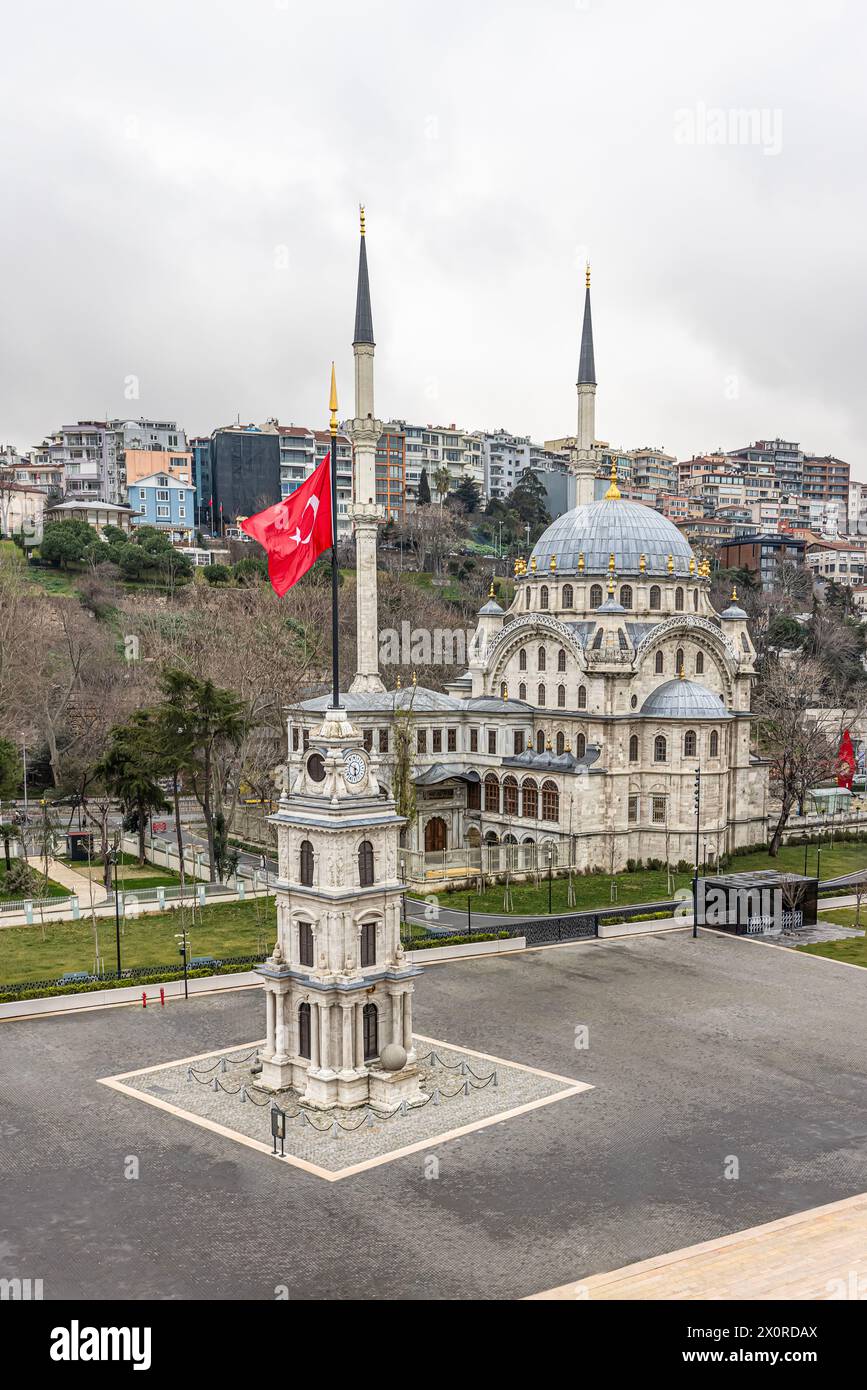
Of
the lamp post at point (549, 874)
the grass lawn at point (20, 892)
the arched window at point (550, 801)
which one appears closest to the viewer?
the lamp post at point (549, 874)

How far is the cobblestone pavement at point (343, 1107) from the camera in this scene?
25953 mm

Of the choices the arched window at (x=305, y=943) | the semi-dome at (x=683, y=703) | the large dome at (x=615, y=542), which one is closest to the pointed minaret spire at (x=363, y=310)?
the large dome at (x=615, y=542)

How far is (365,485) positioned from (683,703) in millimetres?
19794

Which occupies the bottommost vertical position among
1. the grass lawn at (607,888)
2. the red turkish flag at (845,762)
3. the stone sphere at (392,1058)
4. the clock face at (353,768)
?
the grass lawn at (607,888)

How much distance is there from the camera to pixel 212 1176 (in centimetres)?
2405

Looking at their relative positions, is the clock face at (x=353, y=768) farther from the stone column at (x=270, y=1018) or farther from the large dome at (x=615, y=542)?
the large dome at (x=615, y=542)

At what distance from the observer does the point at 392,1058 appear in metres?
27.7

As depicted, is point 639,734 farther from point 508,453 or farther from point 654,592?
point 508,453

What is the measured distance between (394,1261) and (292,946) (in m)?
9.51

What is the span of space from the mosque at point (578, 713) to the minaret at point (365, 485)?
0.30 ft

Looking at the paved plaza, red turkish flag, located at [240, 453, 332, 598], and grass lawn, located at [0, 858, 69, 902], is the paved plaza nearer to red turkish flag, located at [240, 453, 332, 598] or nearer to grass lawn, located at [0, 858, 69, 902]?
red turkish flag, located at [240, 453, 332, 598]

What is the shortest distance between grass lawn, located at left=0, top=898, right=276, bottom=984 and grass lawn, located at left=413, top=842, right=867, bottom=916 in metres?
8.89

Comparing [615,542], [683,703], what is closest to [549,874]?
[683,703]

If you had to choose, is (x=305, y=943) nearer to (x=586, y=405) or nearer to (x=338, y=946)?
(x=338, y=946)
